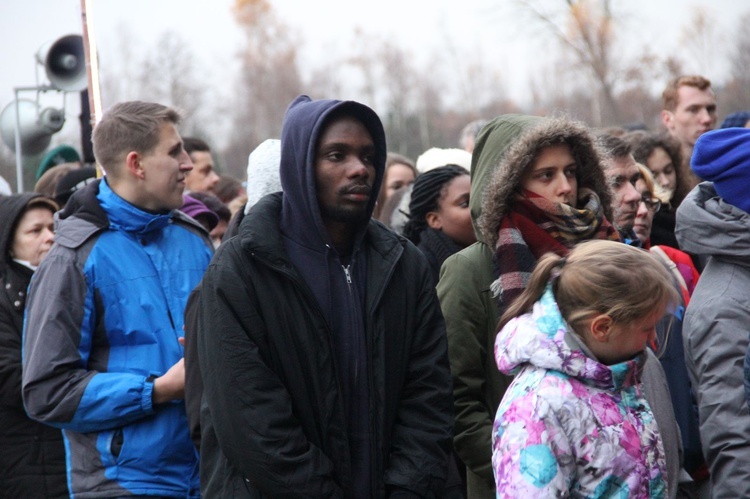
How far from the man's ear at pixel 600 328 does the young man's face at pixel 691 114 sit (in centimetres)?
477

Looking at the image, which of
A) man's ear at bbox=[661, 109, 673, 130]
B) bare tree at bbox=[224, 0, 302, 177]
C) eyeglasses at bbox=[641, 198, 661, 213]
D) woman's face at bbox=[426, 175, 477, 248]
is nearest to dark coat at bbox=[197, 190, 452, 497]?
woman's face at bbox=[426, 175, 477, 248]

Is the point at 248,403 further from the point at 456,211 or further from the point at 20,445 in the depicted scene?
the point at 456,211

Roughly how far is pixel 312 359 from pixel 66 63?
7264mm

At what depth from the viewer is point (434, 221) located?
510 cm

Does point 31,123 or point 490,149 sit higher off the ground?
point 490,149

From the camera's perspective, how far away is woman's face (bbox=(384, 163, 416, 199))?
7.36 m

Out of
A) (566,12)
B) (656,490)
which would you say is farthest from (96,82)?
(566,12)

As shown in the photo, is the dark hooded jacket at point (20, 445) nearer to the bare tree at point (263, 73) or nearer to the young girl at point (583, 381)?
the young girl at point (583, 381)

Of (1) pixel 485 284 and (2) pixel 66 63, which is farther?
(2) pixel 66 63

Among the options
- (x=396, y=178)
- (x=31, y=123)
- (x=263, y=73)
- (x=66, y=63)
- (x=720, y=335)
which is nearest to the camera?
(x=720, y=335)

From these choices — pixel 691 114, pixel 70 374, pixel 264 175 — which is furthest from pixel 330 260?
pixel 691 114

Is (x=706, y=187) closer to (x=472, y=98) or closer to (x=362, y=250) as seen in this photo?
(x=362, y=250)

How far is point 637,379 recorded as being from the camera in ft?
9.85

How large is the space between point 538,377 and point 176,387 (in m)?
1.61
